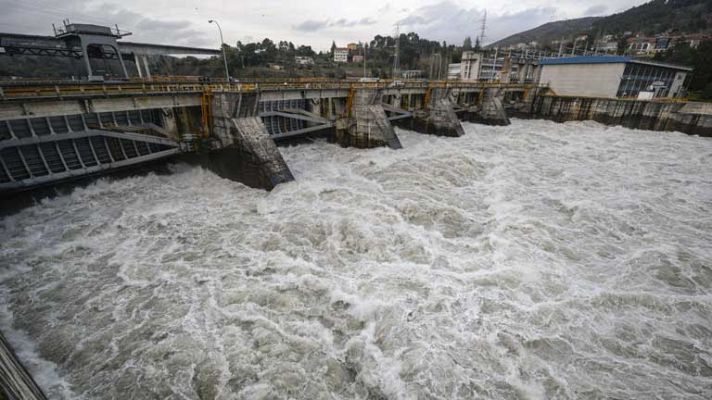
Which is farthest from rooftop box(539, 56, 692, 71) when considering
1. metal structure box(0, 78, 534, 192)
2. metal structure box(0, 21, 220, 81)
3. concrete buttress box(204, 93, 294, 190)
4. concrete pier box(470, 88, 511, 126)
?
metal structure box(0, 21, 220, 81)

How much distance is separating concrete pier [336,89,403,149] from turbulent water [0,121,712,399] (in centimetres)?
804

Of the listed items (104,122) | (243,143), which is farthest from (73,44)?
(243,143)

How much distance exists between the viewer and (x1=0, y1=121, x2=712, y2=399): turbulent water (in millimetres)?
6492

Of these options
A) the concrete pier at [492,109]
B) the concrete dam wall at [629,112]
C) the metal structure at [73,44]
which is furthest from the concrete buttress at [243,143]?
the concrete dam wall at [629,112]

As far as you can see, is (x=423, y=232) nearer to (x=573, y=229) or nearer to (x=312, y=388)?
(x=573, y=229)

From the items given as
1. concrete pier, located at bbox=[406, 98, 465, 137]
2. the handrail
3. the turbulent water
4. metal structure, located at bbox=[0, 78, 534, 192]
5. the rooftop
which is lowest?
the turbulent water

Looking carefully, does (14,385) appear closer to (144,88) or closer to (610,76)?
(144,88)

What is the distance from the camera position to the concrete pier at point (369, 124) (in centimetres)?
2361

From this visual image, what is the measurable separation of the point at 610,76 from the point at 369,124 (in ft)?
119

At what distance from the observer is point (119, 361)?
675 centimetres

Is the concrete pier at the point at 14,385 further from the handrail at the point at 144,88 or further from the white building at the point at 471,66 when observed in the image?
the white building at the point at 471,66

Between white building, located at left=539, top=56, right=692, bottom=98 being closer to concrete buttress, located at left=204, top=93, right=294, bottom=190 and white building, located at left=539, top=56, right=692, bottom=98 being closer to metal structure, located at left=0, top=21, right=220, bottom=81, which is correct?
concrete buttress, located at left=204, top=93, right=294, bottom=190

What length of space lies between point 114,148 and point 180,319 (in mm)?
13150

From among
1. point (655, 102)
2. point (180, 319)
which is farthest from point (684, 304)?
point (655, 102)
